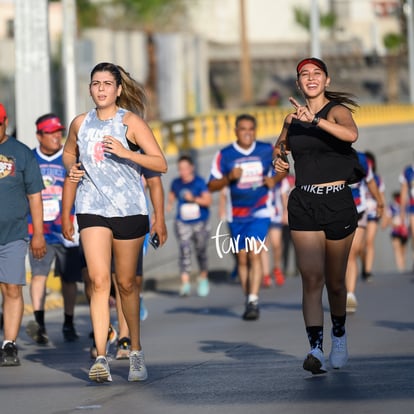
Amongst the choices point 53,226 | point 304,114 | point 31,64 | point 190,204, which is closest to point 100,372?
point 304,114

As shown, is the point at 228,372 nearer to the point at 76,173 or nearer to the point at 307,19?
the point at 76,173

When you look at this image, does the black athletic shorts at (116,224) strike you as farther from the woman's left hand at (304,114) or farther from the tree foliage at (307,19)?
the tree foliage at (307,19)

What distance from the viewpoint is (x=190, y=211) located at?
19188 millimetres

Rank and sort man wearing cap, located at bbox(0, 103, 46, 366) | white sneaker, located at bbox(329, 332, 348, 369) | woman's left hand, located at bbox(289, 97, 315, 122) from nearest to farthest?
woman's left hand, located at bbox(289, 97, 315, 122) < white sneaker, located at bbox(329, 332, 348, 369) < man wearing cap, located at bbox(0, 103, 46, 366)

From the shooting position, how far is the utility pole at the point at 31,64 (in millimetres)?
16203

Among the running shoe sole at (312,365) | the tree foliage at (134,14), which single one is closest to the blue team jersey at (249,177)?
the running shoe sole at (312,365)

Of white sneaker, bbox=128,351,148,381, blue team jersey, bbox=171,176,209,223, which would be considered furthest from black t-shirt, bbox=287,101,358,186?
blue team jersey, bbox=171,176,209,223

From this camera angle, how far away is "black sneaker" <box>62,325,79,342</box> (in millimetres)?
12684

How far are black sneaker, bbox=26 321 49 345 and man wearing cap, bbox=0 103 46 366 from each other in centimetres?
153

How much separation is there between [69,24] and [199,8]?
292ft

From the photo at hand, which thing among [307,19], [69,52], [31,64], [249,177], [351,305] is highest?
[307,19]

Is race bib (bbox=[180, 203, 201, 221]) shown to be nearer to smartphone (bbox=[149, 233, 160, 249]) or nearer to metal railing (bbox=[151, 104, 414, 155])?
metal railing (bbox=[151, 104, 414, 155])

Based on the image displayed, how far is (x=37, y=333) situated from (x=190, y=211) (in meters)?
7.13

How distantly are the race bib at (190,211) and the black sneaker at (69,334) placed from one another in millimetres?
6519
